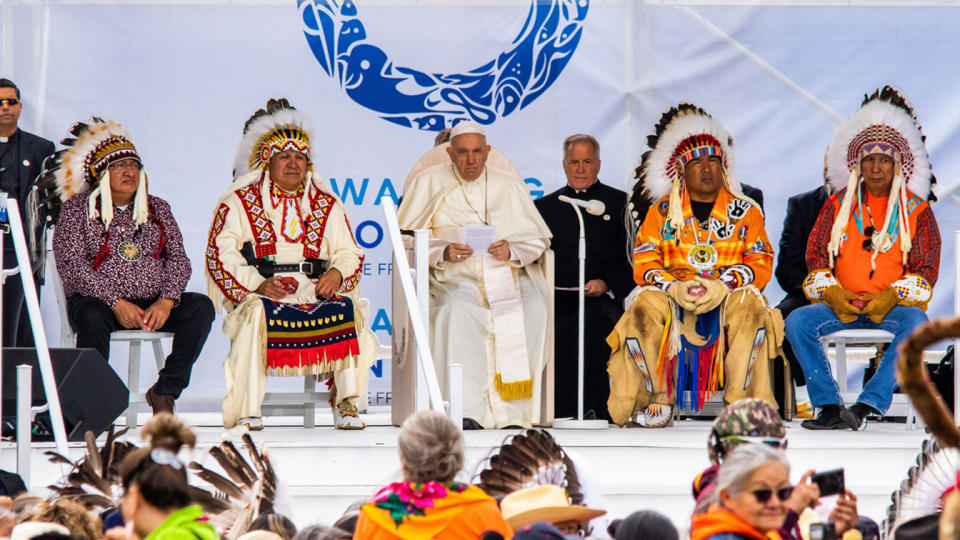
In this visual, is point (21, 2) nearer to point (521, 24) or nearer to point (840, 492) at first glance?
point (521, 24)

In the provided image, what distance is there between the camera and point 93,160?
282 inches

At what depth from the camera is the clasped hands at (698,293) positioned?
6773 millimetres

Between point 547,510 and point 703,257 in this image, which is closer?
point 547,510

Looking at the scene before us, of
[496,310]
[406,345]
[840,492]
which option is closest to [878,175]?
[496,310]

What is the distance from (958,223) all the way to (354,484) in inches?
163

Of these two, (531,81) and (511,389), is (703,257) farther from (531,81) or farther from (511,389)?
(531,81)

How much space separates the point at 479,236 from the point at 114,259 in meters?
1.74

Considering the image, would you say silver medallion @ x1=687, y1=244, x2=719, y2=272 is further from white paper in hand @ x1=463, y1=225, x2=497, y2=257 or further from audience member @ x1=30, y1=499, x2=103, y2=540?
audience member @ x1=30, y1=499, x2=103, y2=540

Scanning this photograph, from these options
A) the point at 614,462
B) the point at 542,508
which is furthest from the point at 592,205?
the point at 542,508

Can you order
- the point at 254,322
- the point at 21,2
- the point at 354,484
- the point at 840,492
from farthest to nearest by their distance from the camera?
the point at 21,2
the point at 254,322
the point at 354,484
the point at 840,492

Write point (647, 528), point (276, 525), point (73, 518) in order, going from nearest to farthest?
point (647, 528)
point (73, 518)
point (276, 525)

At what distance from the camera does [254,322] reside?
679 cm

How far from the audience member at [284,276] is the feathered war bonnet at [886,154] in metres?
2.34

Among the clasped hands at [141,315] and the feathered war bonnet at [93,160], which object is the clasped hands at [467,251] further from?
the feathered war bonnet at [93,160]
